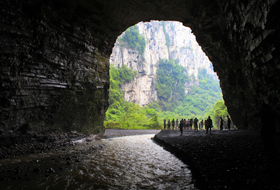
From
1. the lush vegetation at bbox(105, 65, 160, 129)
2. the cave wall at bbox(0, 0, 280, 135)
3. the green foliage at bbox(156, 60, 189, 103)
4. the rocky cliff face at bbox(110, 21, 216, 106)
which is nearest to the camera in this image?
the cave wall at bbox(0, 0, 280, 135)

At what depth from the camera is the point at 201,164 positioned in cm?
659

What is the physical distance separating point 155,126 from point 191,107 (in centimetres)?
6131

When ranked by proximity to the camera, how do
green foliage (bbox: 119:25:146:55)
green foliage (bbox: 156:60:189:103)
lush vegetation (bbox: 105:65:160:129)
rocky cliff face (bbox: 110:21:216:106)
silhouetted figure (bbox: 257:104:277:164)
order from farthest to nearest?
green foliage (bbox: 156:60:189:103), green foliage (bbox: 119:25:146:55), rocky cliff face (bbox: 110:21:216:106), lush vegetation (bbox: 105:65:160:129), silhouetted figure (bbox: 257:104:277:164)

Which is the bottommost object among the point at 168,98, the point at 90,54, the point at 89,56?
the point at 89,56

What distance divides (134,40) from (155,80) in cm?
2619

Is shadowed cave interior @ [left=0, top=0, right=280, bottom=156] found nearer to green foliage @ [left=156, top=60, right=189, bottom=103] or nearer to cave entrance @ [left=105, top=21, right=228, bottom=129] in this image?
cave entrance @ [left=105, top=21, right=228, bottom=129]

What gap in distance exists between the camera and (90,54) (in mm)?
18016

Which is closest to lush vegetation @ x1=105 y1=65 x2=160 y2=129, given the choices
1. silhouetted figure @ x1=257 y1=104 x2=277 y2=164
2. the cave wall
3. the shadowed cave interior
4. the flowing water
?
the shadowed cave interior

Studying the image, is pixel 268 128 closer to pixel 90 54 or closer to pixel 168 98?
pixel 90 54

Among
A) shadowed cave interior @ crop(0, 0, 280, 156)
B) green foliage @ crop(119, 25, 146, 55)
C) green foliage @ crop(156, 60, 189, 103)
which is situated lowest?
shadowed cave interior @ crop(0, 0, 280, 156)

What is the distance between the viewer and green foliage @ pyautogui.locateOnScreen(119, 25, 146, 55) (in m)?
83.5

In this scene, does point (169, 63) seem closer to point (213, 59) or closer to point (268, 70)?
point (213, 59)

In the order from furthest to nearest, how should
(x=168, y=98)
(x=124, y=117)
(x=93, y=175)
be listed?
(x=168, y=98), (x=124, y=117), (x=93, y=175)

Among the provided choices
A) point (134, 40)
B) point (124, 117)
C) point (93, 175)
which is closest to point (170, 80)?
point (134, 40)
